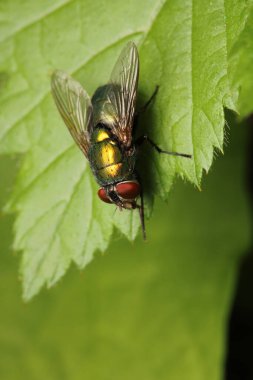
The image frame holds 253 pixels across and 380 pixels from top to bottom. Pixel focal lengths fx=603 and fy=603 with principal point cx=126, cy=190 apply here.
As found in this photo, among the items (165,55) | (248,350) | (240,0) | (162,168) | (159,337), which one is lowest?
(248,350)

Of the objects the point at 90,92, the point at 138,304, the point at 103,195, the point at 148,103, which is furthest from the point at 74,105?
the point at 138,304

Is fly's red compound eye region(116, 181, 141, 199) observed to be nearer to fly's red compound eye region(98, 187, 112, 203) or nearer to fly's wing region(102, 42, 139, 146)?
fly's red compound eye region(98, 187, 112, 203)

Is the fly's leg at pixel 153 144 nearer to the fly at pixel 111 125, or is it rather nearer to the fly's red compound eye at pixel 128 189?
the fly at pixel 111 125

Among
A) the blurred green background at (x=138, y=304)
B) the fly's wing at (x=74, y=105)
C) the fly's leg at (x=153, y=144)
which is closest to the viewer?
the fly's leg at (x=153, y=144)

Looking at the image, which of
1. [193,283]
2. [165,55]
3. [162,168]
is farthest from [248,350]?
[165,55]

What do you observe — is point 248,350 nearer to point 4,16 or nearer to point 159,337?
point 159,337

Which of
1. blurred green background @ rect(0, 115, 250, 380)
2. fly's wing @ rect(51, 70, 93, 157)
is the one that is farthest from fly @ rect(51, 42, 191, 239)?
blurred green background @ rect(0, 115, 250, 380)

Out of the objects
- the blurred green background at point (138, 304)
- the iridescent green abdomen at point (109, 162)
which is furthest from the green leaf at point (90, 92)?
the blurred green background at point (138, 304)

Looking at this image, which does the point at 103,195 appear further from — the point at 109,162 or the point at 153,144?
the point at 153,144
